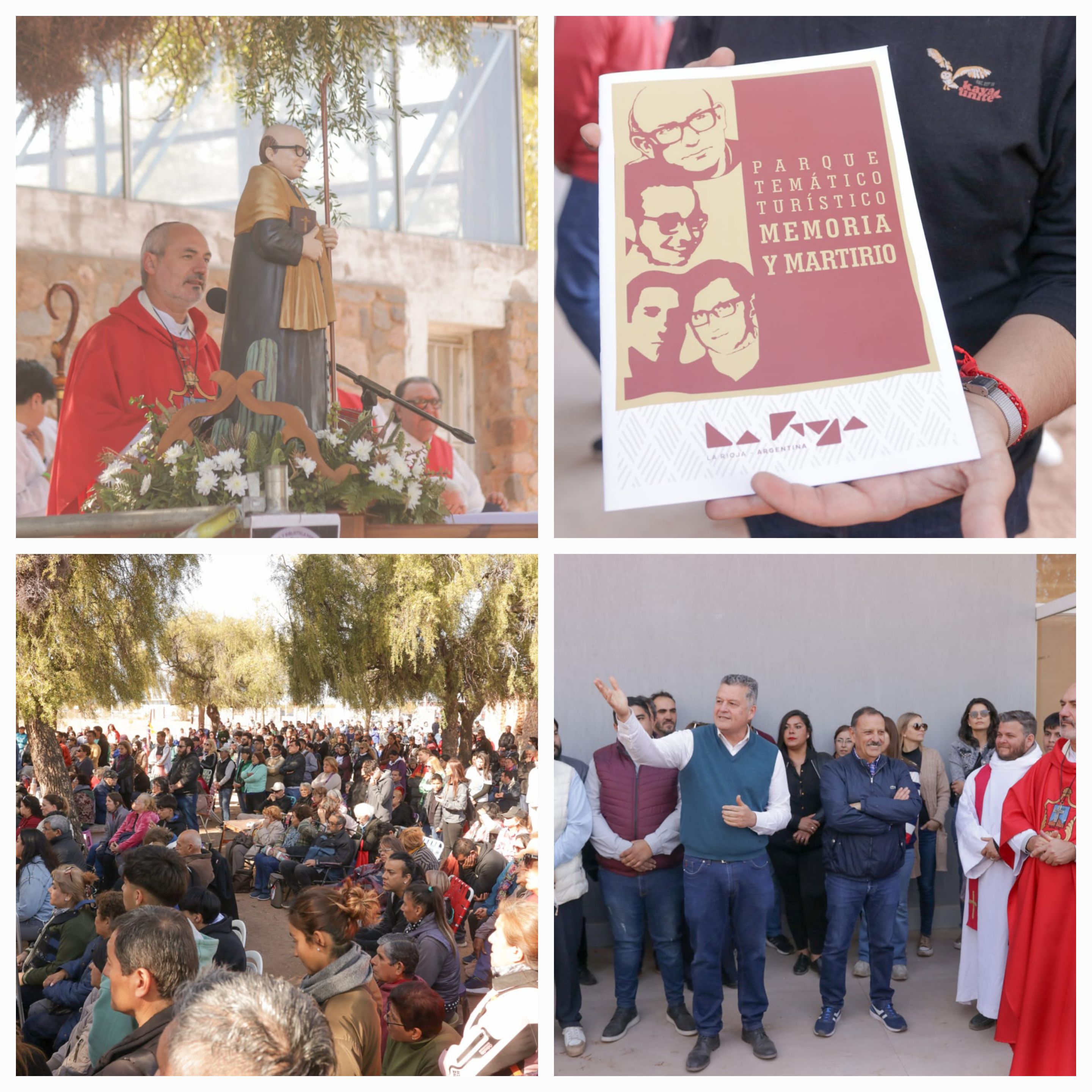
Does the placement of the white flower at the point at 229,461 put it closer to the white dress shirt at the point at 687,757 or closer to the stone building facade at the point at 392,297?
the stone building facade at the point at 392,297

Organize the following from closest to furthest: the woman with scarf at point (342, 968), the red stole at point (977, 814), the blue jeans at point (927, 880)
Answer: the woman with scarf at point (342, 968), the red stole at point (977, 814), the blue jeans at point (927, 880)

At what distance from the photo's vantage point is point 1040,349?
9.90ft

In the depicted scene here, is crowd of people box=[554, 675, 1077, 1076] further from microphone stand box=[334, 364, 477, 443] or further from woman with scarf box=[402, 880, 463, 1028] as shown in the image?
microphone stand box=[334, 364, 477, 443]

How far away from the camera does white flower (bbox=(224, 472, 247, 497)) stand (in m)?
3.11

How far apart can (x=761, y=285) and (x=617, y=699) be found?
4.04 ft

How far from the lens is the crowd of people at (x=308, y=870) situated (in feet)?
10.1

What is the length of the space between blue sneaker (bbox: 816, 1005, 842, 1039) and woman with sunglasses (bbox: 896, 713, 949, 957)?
0.61 m

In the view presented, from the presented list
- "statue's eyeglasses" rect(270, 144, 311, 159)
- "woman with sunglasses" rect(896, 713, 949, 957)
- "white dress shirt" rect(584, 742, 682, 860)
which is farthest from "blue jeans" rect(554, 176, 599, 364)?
"woman with sunglasses" rect(896, 713, 949, 957)

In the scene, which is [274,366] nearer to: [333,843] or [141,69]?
[141,69]

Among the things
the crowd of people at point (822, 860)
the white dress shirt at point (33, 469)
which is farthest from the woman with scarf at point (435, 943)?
the white dress shirt at point (33, 469)

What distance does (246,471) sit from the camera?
3117 mm

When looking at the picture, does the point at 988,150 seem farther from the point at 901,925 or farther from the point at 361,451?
the point at 901,925

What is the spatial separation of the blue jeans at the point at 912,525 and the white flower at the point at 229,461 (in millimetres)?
1450
